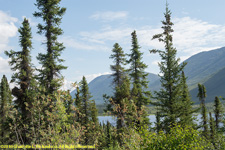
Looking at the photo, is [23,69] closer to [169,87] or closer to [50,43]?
[50,43]

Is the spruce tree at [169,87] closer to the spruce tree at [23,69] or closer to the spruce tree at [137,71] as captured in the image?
the spruce tree at [137,71]

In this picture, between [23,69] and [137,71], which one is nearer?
[23,69]

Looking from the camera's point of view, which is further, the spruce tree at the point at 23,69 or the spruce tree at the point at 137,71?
the spruce tree at the point at 137,71

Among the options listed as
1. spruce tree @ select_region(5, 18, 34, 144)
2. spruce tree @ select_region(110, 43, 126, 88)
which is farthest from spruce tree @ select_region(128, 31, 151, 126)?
spruce tree @ select_region(5, 18, 34, 144)

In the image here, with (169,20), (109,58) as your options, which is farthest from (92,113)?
(169,20)

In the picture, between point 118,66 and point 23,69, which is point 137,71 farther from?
point 23,69

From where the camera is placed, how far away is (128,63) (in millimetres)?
31062

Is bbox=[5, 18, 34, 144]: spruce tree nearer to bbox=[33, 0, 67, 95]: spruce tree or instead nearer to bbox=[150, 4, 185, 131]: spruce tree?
bbox=[33, 0, 67, 95]: spruce tree

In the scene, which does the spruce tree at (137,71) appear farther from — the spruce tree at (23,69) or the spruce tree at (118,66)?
the spruce tree at (23,69)

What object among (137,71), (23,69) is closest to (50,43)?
(23,69)

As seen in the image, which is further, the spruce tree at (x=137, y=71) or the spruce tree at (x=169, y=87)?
the spruce tree at (x=137, y=71)

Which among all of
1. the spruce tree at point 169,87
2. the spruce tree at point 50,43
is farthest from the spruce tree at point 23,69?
the spruce tree at point 169,87

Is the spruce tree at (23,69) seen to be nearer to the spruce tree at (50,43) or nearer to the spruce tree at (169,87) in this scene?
the spruce tree at (50,43)

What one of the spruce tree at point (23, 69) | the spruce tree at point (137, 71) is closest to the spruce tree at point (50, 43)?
the spruce tree at point (23, 69)
